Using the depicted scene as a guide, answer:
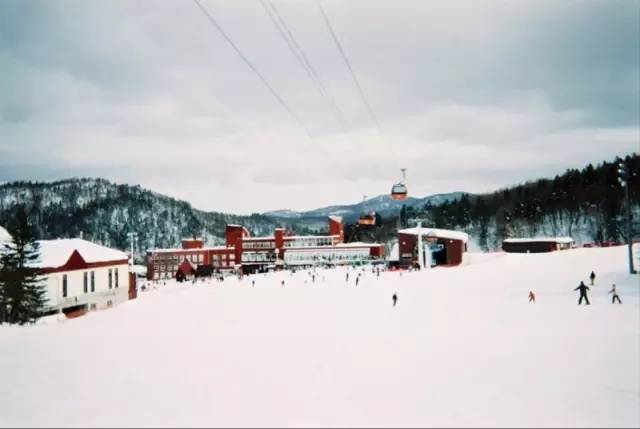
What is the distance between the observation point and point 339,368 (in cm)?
1175

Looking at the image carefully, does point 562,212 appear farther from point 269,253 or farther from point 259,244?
point 259,244

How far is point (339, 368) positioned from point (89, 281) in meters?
30.6

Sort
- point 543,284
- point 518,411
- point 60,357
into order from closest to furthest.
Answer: point 518,411 < point 60,357 < point 543,284

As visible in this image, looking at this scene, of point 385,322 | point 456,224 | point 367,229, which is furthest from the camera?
point 367,229

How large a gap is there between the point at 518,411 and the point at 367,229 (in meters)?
130

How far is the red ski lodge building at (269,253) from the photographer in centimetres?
9744

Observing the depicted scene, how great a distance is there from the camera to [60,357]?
14.0m

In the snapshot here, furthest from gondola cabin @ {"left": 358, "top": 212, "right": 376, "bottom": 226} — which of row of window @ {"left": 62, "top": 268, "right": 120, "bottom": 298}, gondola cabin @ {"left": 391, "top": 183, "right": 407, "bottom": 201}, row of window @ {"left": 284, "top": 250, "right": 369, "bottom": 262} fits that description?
row of window @ {"left": 284, "top": 250, "right": 369, "bottom": 262}

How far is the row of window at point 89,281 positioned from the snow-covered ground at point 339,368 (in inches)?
387

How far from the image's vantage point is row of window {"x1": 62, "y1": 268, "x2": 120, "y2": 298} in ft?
109

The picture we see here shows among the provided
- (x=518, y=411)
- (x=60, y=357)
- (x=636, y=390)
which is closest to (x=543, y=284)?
(x=636, y=390)

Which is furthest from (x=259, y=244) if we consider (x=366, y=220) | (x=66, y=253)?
(x=66, y=253)

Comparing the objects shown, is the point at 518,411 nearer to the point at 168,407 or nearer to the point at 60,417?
the point at 168,407

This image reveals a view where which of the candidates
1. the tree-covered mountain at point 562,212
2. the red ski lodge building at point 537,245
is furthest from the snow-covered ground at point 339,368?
the tree-covered mountain at point 562,212
